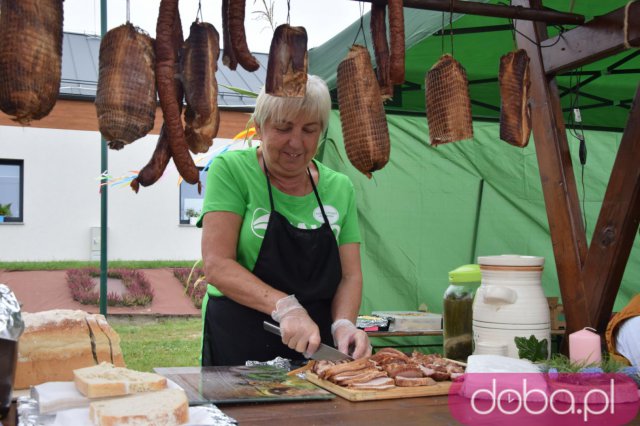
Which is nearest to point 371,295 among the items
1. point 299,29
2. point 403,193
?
point 403,193

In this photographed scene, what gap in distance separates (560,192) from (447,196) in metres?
2.31

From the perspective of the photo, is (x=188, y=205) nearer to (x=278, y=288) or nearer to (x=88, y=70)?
(x=88, y=70)

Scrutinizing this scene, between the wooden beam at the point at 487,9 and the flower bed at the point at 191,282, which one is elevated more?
the wooden beam at the point at 487,9

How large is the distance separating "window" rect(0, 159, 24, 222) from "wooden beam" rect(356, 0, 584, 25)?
1125 centimetres

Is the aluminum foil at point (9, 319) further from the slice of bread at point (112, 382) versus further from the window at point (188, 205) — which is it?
the window at point (188, 205)

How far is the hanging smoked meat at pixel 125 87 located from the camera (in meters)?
1.42

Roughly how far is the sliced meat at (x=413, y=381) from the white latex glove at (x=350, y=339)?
1.18 feet

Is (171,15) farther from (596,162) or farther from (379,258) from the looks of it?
(596,162)

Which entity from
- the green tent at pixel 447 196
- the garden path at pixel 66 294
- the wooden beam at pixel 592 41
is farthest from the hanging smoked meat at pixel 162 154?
the garden path at pixel 66 294

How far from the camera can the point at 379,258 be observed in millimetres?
5031

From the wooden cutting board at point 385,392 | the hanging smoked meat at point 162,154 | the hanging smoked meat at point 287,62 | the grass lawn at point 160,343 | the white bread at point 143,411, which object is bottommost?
the grass lawn at point 160,343

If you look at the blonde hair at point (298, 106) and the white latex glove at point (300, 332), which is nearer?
the white latex glove at point (300, 332)

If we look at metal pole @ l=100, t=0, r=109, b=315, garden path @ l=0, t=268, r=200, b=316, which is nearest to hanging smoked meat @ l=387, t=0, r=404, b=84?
metal pole @ l=100, t=0, r=109, b=315

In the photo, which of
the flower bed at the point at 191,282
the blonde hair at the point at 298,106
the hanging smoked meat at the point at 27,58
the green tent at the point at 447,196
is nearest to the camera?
the hanging smoked meat at the point at 27,58
